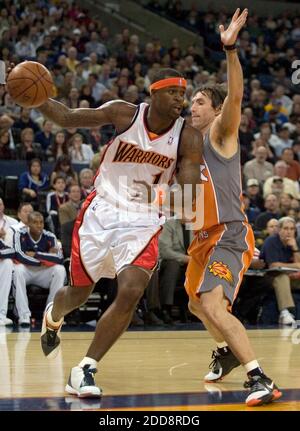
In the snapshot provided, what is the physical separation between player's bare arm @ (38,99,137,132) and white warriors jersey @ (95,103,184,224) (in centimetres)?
8

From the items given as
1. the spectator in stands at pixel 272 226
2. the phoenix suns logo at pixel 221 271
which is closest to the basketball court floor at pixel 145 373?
the phoenix suns logo at pixel 221 271

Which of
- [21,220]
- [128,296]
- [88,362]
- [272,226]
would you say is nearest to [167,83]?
[128,296]

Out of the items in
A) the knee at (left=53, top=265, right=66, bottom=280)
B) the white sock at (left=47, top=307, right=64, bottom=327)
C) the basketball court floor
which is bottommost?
the basketball court floor

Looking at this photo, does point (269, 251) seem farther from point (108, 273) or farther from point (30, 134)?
point (108, 273)

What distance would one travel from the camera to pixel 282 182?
13.5m

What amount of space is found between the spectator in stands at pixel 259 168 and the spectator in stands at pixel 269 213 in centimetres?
146

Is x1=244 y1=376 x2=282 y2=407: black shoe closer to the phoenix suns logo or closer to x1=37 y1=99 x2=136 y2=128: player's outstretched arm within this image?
the phoenix suns logo

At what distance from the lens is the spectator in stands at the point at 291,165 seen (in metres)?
14.7

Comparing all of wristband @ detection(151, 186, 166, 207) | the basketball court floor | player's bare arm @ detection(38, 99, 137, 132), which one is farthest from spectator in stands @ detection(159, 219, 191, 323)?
player's bare arm @ detection(38, 99, 137, 132)

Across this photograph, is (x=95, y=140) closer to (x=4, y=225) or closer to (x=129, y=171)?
(x=4, y=225)

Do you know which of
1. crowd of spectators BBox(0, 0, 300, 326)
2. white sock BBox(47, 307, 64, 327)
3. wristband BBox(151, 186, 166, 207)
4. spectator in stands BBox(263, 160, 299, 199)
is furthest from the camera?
spectator in stands BBox(263, 160, 299, 199)

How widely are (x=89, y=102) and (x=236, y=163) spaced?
9.63m

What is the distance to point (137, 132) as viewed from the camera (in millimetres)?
5590

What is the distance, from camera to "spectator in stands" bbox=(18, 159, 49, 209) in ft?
38.0
